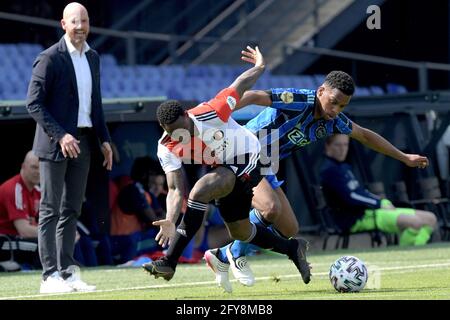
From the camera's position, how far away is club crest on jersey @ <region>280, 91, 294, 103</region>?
10.6 metres

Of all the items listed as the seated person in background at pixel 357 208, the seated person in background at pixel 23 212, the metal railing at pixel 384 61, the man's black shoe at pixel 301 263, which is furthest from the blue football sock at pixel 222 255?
the metal railing at pixel 384 61

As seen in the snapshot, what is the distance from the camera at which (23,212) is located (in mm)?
14352

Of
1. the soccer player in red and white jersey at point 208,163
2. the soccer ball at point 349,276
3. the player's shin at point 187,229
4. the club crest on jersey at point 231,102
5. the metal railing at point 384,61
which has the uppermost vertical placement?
→ the metal railing at point 384,61

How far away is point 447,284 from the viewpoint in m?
10.5

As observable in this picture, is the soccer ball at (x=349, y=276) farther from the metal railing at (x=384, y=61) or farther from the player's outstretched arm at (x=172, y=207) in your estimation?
the metal railing at (x=384, y=61)

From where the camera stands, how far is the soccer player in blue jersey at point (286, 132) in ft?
34.7

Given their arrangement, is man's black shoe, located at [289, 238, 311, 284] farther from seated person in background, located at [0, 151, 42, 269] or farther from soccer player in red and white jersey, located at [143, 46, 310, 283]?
seated person in background, located at [0, 151, 42, 269]

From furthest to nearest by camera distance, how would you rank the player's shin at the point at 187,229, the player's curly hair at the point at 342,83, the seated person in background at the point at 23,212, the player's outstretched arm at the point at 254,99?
1. the seated person in background at the point at 23,212
2. the player's curly hair at the point at 342,83
3. the player's outstretched arm at the point at 254,99
4. the player's shin at the point at 187,229

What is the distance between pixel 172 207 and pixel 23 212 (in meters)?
4.82

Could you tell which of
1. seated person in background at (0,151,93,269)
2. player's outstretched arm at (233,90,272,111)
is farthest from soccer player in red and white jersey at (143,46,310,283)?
seated person in background at (0,151,93,269)

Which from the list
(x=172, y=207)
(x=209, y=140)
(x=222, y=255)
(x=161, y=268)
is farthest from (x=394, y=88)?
(x=161, y=268)

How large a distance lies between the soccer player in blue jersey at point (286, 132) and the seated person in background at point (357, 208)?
219 inches
